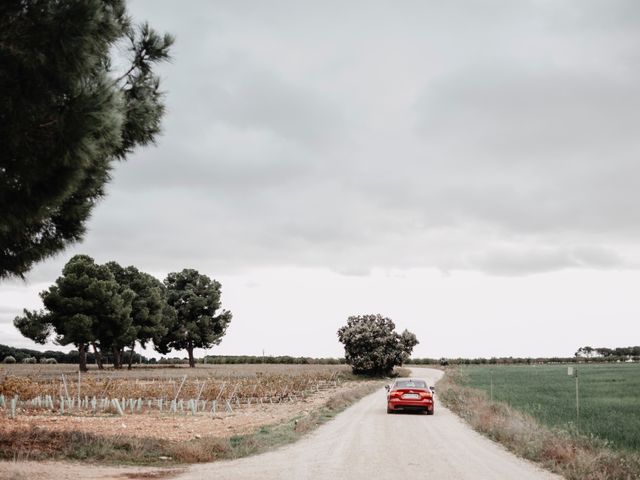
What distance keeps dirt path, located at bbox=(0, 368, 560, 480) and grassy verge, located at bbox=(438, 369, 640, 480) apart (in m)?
0.42

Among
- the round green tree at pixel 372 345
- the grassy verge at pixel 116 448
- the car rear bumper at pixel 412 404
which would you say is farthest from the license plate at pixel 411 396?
the round green tree at pixel 372 345

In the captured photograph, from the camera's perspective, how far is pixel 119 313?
68938 mm

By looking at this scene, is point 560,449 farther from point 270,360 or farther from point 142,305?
point 270,360

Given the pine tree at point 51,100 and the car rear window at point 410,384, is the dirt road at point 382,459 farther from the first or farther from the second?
the pine tree at point 51,100

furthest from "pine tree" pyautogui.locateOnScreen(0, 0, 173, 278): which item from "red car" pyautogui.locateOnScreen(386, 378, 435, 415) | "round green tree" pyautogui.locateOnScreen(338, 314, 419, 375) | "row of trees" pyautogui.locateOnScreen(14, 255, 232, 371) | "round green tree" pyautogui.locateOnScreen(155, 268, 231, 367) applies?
"round green tree" pyautogui.locateOnScreen(155, 268, 231, 367)

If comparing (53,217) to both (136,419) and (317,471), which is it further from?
(136,419)

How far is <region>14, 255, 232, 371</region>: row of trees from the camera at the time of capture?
67500 mm

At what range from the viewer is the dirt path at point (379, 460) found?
1159cm

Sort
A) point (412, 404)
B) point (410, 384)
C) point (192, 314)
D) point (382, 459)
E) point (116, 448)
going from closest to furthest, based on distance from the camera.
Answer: point (382, 459), point (116, 448), point (412, 404), point (410, 384), point (192, 314)

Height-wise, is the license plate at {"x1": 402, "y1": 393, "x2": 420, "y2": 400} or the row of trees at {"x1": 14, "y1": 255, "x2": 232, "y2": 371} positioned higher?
the row of trees at {"x1": 14, "y1": 255, "x2": 232, "y2": 371}

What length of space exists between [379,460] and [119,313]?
200ft

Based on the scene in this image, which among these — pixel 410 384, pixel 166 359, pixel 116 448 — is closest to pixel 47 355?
pixel 166 359

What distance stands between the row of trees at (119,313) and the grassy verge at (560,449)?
2176 inches

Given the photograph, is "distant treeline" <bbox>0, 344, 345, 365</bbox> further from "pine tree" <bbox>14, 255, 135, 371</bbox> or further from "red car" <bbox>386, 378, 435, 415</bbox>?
"red car" <bbox>386, 378, 435, 415</bbox>
